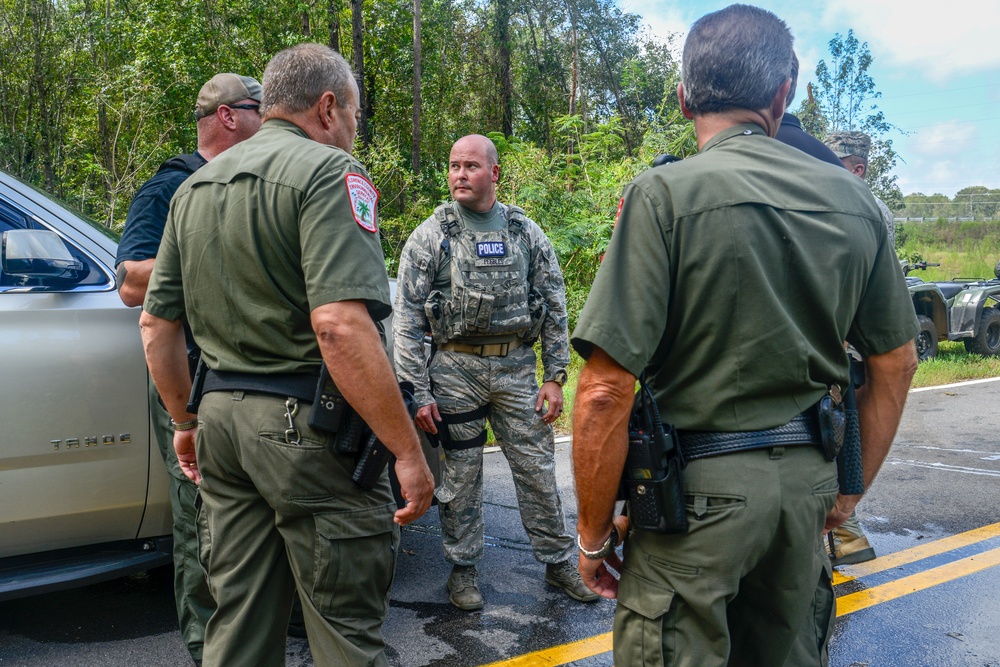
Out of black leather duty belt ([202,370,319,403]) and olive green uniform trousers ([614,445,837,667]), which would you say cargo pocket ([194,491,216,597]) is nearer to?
black leather duty belt ([202,370,319,403])

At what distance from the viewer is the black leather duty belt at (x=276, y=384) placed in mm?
2016

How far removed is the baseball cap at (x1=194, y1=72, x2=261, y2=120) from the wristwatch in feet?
6.66

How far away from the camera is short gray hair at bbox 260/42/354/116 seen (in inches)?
86.1

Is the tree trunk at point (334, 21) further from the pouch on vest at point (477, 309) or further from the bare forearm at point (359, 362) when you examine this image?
the bare forearm at point (359, 362)

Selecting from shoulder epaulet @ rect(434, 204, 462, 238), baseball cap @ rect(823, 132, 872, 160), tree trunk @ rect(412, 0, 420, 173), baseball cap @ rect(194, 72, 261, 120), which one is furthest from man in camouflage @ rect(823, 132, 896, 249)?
tree trunk @ rect(412, 0, 420, 173)

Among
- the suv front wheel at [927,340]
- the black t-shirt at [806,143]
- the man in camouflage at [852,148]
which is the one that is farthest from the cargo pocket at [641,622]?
A: the suv front wheel at [927,340]

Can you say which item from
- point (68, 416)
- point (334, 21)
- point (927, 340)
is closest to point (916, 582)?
point (68, 416)

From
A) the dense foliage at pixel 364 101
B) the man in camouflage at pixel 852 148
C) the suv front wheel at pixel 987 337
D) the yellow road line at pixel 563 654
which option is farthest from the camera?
the dense foliage at pixel 364 101

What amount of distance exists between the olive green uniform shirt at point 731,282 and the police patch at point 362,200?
2.17 feet

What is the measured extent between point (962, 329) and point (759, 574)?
11238 millimetres

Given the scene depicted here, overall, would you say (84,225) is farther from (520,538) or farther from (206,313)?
(520,538)

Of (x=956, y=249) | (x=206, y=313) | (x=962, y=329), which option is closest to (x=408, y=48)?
(x=962, y=329)

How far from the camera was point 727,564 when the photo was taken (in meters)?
1.60

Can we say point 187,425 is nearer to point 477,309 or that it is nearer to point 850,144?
point 477,309
